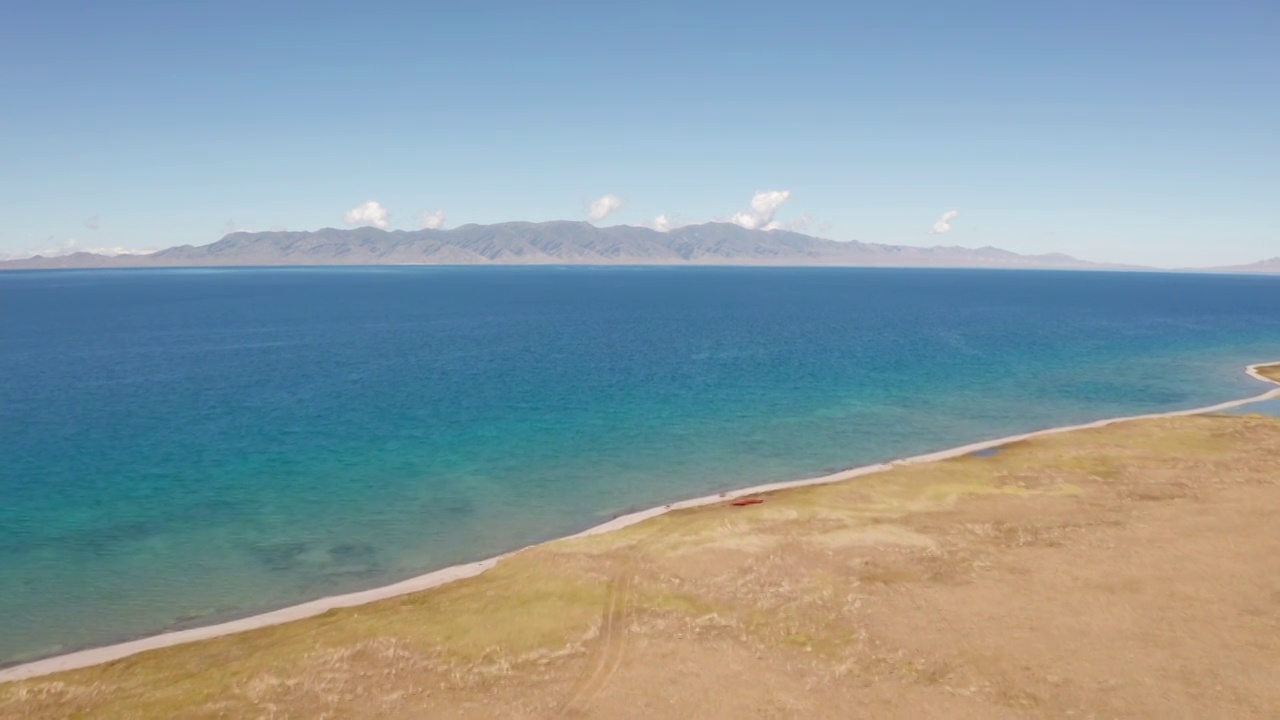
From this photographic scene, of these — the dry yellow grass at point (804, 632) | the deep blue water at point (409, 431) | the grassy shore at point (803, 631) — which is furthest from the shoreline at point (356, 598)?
the deep blue water at point (409, 431)

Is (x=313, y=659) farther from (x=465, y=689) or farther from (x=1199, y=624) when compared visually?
(x=1199, y=624)

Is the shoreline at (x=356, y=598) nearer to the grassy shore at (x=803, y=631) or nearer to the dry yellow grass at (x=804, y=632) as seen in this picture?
the grassy shore at (x=803, y=631)

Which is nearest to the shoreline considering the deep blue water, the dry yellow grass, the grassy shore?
the grassy shore

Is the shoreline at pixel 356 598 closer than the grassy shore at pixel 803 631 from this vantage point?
No

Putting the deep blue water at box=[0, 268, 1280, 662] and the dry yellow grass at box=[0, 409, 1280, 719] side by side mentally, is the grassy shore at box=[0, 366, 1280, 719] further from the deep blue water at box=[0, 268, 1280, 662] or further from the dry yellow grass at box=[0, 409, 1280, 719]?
the deep blue water at box=[0, 268, 1280, 662]

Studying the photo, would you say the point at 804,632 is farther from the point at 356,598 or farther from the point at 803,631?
the point at 356,598

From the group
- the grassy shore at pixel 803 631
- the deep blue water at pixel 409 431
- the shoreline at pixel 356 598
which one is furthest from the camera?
the deep blue water at pixel 409 431

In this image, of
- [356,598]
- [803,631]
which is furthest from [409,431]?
[803,631]

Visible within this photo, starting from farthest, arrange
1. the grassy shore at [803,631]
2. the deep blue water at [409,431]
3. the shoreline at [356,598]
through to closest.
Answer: the deep blue water at [409,431] → the shoreline at [356,598] → the grassy shore at [803,631]
